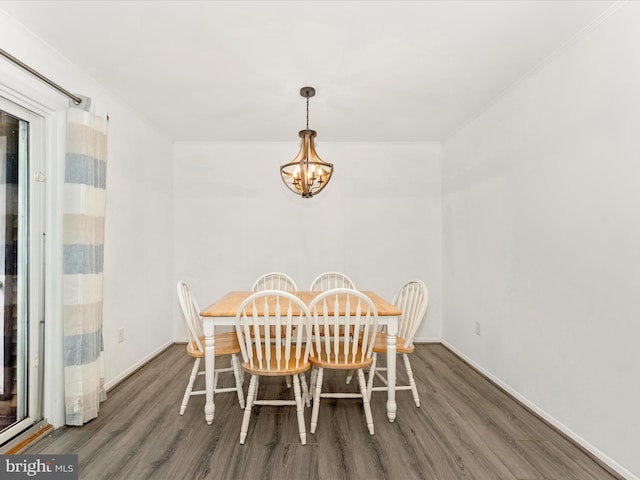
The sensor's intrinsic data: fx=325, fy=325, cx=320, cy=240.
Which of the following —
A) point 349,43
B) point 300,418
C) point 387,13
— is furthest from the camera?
point 349,43

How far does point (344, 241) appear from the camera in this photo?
164 inches

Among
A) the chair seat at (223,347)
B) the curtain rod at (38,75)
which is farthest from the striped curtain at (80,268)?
the chair seat at (223,347)

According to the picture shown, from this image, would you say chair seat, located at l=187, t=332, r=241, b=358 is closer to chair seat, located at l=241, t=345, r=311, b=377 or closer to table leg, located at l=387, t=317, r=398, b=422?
chair seat, located at l=241, t=345, r=311, b=377

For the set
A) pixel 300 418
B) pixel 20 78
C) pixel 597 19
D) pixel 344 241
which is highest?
pixel 597 19

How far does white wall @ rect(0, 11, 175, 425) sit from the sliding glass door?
8cm

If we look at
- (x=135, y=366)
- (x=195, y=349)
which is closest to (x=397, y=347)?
(x=195, y=349)

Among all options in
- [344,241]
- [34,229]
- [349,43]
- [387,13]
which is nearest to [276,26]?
[349,43]

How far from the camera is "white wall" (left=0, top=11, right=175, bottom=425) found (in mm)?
2086

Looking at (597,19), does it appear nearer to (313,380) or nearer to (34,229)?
(313,380)

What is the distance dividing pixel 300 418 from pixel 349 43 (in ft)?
7.81

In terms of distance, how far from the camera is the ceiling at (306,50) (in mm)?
1823

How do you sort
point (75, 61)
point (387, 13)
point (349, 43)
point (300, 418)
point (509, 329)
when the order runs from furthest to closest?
point (509, 329), point (75, 61), point (349, 43), point (300, 418), point (387, 13)

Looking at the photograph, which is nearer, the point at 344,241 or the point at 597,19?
the point at 597,19

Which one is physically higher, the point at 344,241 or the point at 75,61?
the point at 75,61
